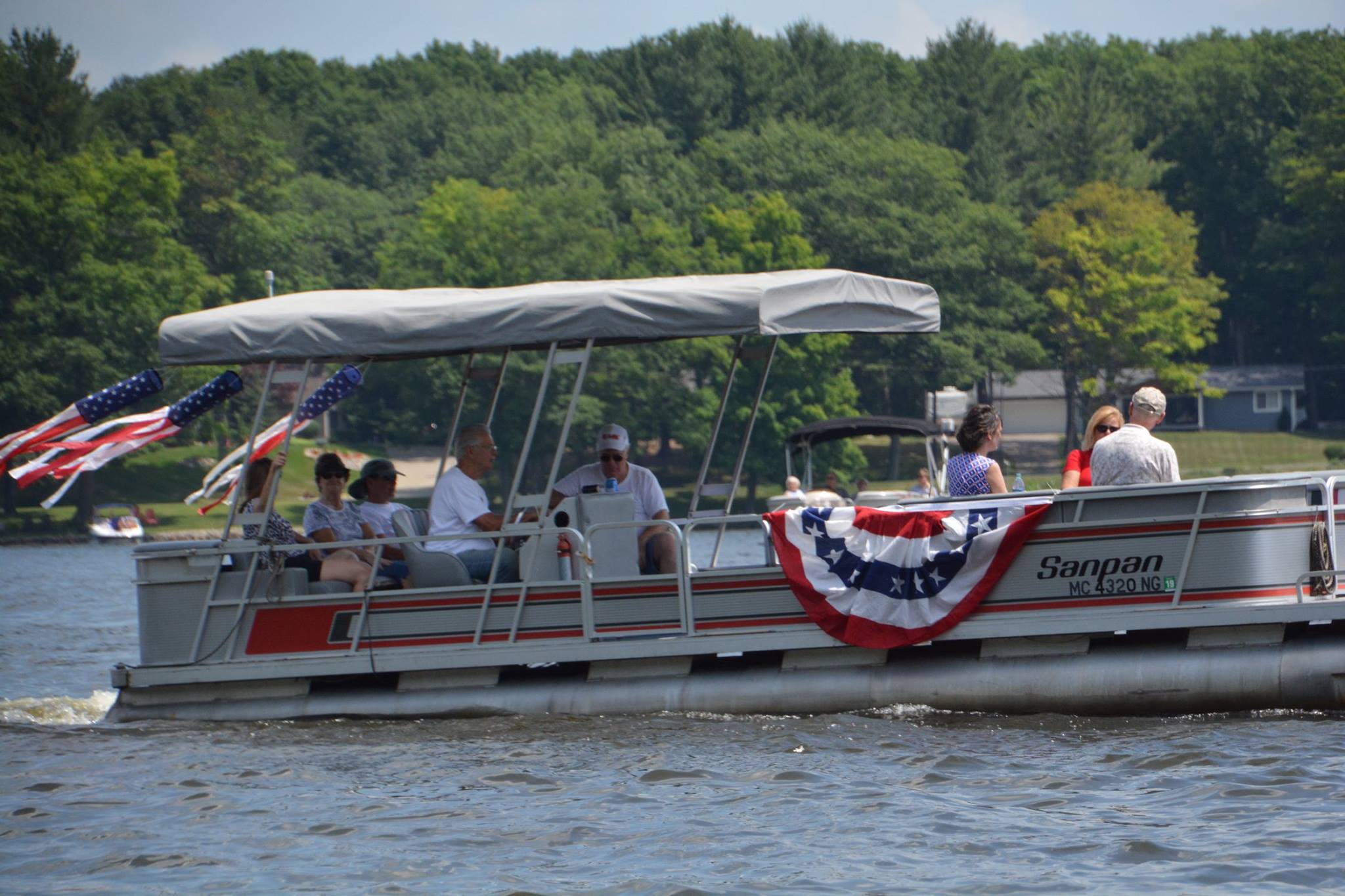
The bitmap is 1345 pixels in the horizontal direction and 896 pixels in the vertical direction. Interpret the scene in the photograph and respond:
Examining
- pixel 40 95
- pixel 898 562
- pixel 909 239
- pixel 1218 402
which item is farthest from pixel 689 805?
pixel 1218 402

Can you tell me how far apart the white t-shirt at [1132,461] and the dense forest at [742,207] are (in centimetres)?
5048

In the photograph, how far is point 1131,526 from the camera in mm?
9883

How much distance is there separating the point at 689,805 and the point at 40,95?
71.5m

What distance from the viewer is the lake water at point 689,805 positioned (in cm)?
786

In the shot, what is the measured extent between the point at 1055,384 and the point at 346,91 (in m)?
50.1

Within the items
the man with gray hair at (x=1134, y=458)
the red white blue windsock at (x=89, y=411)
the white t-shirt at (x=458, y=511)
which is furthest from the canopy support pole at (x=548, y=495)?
the man with gray hair at (x=1134, y=458)

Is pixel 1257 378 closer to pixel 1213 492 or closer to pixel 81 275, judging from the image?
pixel 81 275

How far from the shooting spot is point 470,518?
11.1 m

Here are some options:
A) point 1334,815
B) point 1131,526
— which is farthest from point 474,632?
point 1334,815

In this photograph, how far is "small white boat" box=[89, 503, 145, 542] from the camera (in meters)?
54.9

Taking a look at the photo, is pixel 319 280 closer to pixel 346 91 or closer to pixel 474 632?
pixel 346 91

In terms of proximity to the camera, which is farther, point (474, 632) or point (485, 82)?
point (485, 82)

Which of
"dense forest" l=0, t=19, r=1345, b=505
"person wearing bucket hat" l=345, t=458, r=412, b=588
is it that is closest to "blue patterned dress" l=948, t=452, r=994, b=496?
"person wearing bucket hat" l=345, t=458, r=412, b=588

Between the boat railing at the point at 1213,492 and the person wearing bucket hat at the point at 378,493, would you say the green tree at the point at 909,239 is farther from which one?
the boat railing at the point at 1213,492
